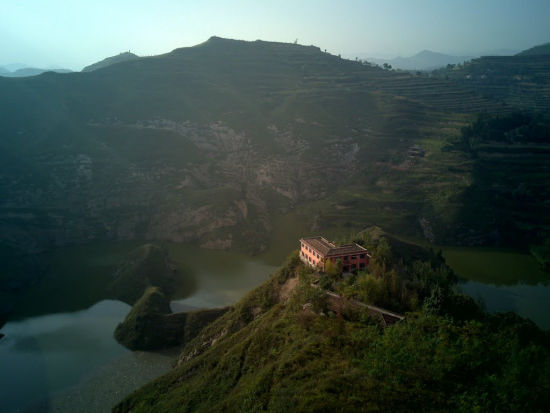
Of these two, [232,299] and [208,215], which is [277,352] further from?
[208,215]

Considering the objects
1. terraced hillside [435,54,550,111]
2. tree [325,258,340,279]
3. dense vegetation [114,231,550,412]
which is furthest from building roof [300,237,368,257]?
terraced hillside [435,54,550,111]

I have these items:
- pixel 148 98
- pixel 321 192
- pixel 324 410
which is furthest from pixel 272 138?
pixel 324 410

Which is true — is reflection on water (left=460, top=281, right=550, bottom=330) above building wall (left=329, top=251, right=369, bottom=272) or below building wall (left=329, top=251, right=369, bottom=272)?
below

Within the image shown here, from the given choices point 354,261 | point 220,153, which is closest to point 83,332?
point 354,261

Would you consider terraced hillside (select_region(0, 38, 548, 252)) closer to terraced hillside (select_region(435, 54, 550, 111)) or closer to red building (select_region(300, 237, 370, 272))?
terraced hillside (select_region(435, 54, 550, 111))

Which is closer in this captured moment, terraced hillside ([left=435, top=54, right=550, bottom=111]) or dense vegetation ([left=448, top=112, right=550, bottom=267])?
dense vegetation ([left=448, top=112, right=550, bottom=267])
